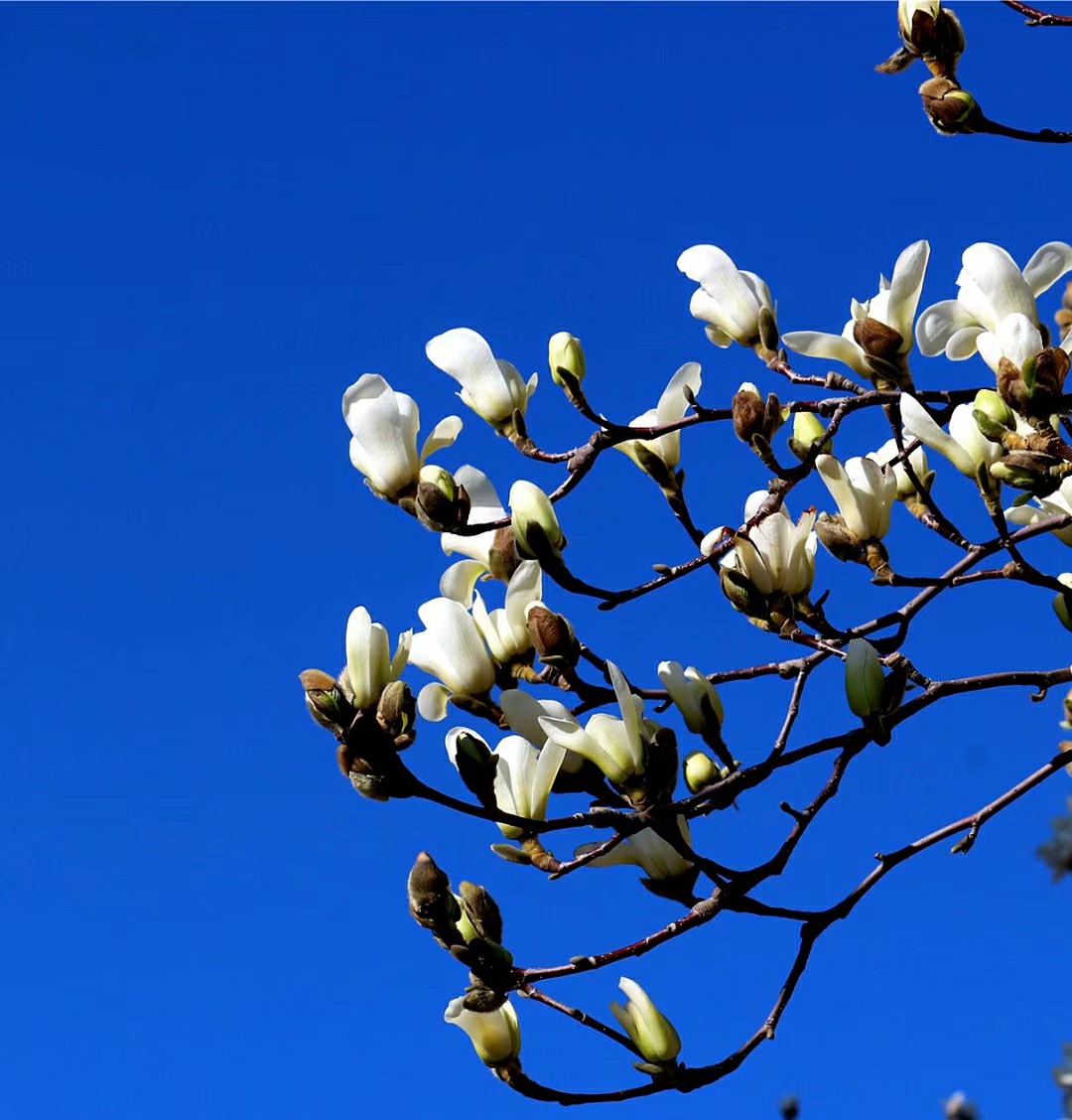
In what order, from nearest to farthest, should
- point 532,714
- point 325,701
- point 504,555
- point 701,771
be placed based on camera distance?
point 325,701 → point 532,714 → point 701,771 → point 504,555

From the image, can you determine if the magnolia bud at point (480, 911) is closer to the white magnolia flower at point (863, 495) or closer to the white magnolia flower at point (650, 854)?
the white magnolia flower at point (650, 854)

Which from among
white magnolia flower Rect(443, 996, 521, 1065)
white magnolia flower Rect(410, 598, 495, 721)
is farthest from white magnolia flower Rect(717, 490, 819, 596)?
white magnolia flower Rect(443, 996, 521, 1065)

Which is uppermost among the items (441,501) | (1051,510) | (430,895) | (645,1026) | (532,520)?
(441,501)

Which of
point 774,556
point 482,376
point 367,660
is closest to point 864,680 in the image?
point 774,556

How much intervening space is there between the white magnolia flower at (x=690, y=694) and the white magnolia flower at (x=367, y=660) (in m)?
0.31

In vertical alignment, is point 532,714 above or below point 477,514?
below

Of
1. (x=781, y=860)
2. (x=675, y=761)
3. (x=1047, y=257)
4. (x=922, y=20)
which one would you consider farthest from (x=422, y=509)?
(x=922, y=20)

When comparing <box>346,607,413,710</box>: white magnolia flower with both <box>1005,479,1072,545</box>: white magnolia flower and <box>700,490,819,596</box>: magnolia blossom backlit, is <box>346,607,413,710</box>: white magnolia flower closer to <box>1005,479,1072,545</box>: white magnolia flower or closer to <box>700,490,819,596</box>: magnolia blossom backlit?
<box>700,490,819,596</box>: magnolia blossom backlit

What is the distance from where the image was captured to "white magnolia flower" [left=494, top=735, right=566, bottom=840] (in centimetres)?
152

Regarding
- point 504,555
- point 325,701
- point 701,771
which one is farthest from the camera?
point 504,555

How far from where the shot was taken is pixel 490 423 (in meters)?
1.88

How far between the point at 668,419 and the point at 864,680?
20.0 inches

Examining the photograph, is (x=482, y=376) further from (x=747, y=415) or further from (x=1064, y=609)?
(x=1064, y=609)

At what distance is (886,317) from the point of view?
→ 66.1 inches
